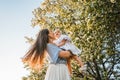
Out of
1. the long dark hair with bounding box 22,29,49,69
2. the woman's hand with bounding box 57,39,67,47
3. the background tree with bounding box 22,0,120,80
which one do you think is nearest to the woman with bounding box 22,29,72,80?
the long dark hair with bounding box 22,29,49,69

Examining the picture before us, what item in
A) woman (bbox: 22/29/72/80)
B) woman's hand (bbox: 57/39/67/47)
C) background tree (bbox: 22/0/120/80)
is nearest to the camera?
woman (bbox: 22/29/72/80)

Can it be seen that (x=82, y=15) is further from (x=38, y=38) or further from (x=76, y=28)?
(x=38, y=38)

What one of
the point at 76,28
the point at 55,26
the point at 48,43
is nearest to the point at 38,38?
the point at 48,43

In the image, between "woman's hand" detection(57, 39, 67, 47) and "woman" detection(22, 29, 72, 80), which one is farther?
"woman's hand" detection(57, 39, 67, 47)

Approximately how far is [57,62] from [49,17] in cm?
3098

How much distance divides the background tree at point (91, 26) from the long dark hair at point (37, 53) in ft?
73.5

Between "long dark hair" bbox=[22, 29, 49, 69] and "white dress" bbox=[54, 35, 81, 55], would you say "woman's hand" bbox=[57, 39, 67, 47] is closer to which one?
"white dress" bbox=[54, 35, 81, 55]

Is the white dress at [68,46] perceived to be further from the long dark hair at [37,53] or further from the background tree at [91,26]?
the background tree at [91,26]

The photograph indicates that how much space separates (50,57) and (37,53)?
0.95 feet

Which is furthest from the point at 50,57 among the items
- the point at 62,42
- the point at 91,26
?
the point at 91,26

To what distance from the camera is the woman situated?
707 centimetres

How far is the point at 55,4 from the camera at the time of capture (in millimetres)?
37688

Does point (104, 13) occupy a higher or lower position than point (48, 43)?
higher

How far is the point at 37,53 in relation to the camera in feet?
23.5
